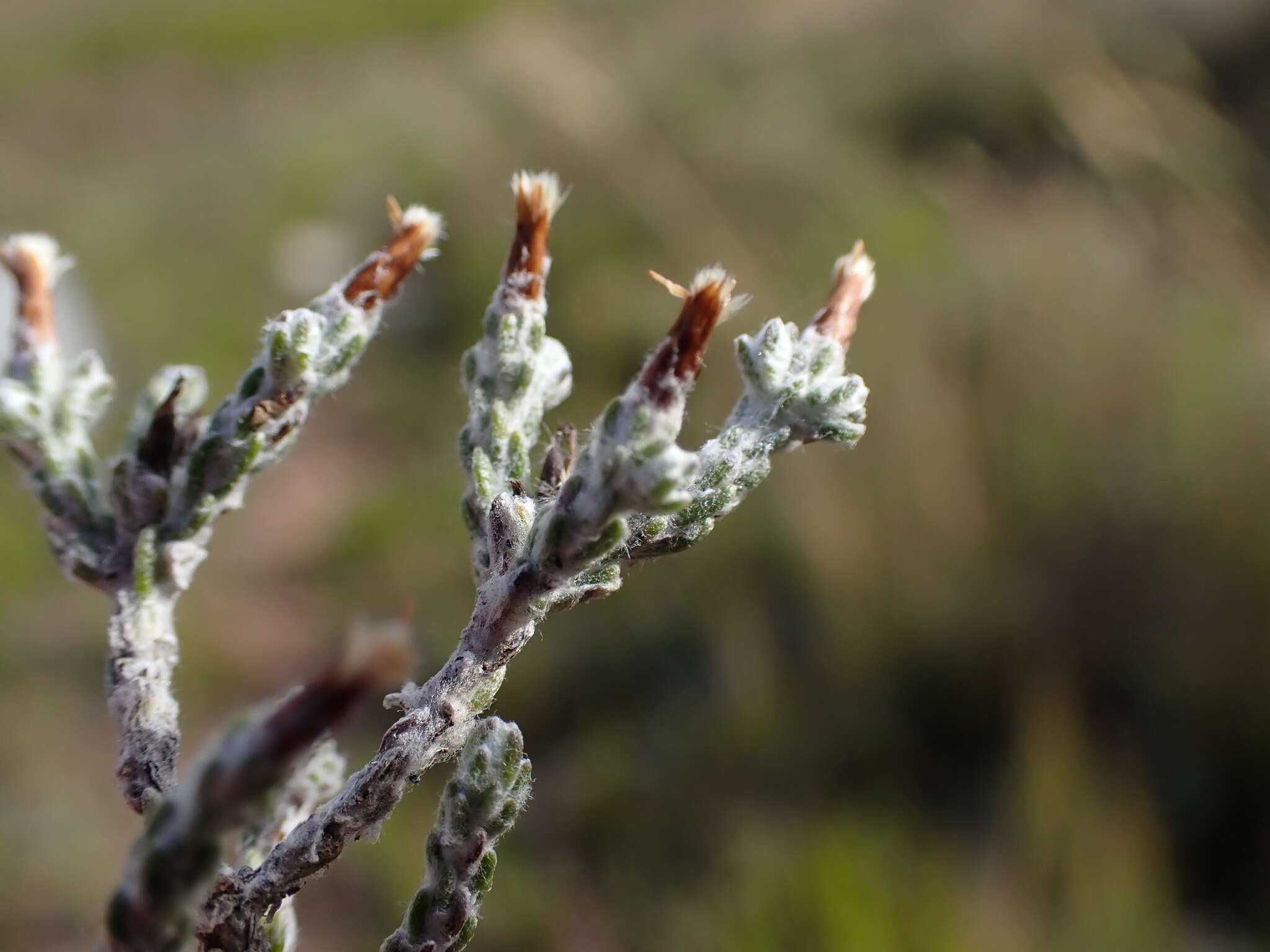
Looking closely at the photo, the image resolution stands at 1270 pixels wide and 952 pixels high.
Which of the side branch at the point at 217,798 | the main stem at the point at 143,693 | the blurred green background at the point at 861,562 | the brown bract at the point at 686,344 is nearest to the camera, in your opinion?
the side branch at the point at 217,798

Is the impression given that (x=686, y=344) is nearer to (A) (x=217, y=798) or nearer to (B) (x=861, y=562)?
(A) (x=217, y=798)

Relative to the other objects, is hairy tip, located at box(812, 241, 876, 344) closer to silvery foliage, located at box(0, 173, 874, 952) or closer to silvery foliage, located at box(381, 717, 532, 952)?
silvery foliage, located at box(0, 173, 874, 952)

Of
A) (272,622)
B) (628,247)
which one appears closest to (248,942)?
(272,622)

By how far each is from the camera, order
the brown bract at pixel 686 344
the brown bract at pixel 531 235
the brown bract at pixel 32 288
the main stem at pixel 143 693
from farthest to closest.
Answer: the brown bract at pixel 32 288, the brown bract at pixel 531 235, the main stem at pixel 143 693, the brown bract at pixel 686 344

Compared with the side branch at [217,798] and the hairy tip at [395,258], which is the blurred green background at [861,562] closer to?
the side branch at [217,798]

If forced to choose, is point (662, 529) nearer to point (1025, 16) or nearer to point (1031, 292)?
point (1031, 292)

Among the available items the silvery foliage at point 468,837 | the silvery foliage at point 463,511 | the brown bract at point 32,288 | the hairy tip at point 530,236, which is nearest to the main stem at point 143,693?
the silvery foliage at point 463,511
